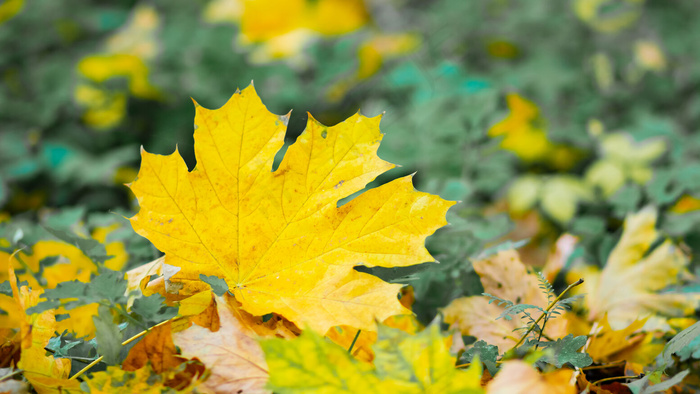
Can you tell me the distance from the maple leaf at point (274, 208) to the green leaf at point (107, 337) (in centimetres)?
8

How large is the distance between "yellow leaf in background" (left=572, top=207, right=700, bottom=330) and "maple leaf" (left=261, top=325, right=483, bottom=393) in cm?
33

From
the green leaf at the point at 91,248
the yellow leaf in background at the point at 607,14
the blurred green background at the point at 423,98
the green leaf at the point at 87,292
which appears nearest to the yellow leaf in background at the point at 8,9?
the blurred green background at the point at 423,98

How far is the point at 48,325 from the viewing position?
49 cm

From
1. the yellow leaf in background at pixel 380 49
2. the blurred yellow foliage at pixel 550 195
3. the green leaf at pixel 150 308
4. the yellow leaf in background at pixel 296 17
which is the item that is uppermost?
the yellow leaf in background at pixel 296 17

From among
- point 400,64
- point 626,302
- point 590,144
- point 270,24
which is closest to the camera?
point 626,302

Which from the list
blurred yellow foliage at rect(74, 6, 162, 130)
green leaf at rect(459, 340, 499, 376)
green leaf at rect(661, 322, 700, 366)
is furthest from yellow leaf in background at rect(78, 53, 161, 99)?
green leaf at rect(661, 322, 700, 366)

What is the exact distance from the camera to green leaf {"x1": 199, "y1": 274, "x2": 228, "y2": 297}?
1.56 ft

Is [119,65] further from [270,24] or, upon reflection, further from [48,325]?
[48,325]

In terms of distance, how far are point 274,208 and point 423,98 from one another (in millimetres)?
1106

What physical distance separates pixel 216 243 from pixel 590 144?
48.4 inches

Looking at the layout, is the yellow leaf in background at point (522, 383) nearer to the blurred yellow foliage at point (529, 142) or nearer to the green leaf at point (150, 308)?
the green leaf at point (150, 308)

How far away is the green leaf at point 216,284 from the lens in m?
0.48

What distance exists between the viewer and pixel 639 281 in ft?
2.27

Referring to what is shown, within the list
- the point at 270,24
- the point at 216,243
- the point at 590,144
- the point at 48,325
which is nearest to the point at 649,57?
the point at 590,144
